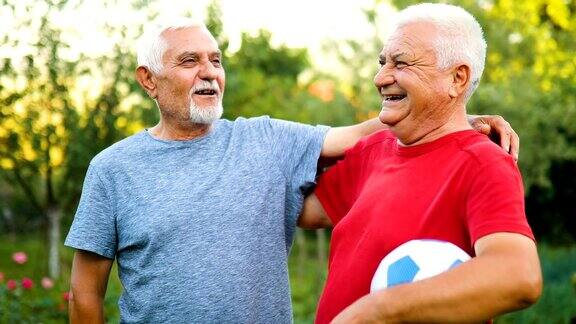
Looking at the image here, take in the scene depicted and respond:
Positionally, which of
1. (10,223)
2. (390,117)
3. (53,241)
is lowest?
(10,223)

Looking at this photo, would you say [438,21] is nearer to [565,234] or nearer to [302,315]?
[302,315]

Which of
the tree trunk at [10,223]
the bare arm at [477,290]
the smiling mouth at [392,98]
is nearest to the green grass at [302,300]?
the smiling mouth at [392,98]

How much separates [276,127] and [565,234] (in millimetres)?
16601

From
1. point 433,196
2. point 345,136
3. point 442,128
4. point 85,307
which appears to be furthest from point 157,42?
point 433,196

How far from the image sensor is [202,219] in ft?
9.89

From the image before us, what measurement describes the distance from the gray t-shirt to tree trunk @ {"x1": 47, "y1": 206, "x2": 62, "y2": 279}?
24.4ft

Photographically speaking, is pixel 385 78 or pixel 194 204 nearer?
pixel 385 78

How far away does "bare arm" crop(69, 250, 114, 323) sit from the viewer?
10.4 feet

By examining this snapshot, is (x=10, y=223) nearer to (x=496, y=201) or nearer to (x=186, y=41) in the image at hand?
(x=186, y=41)

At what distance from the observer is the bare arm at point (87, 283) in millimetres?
3182

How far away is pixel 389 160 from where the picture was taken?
2582mm

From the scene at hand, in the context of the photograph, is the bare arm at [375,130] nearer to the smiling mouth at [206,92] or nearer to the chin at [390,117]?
the chin at [390,117]

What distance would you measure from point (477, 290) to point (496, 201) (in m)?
0.26

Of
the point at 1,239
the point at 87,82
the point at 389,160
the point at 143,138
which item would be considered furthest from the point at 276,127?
the point at 1,239
